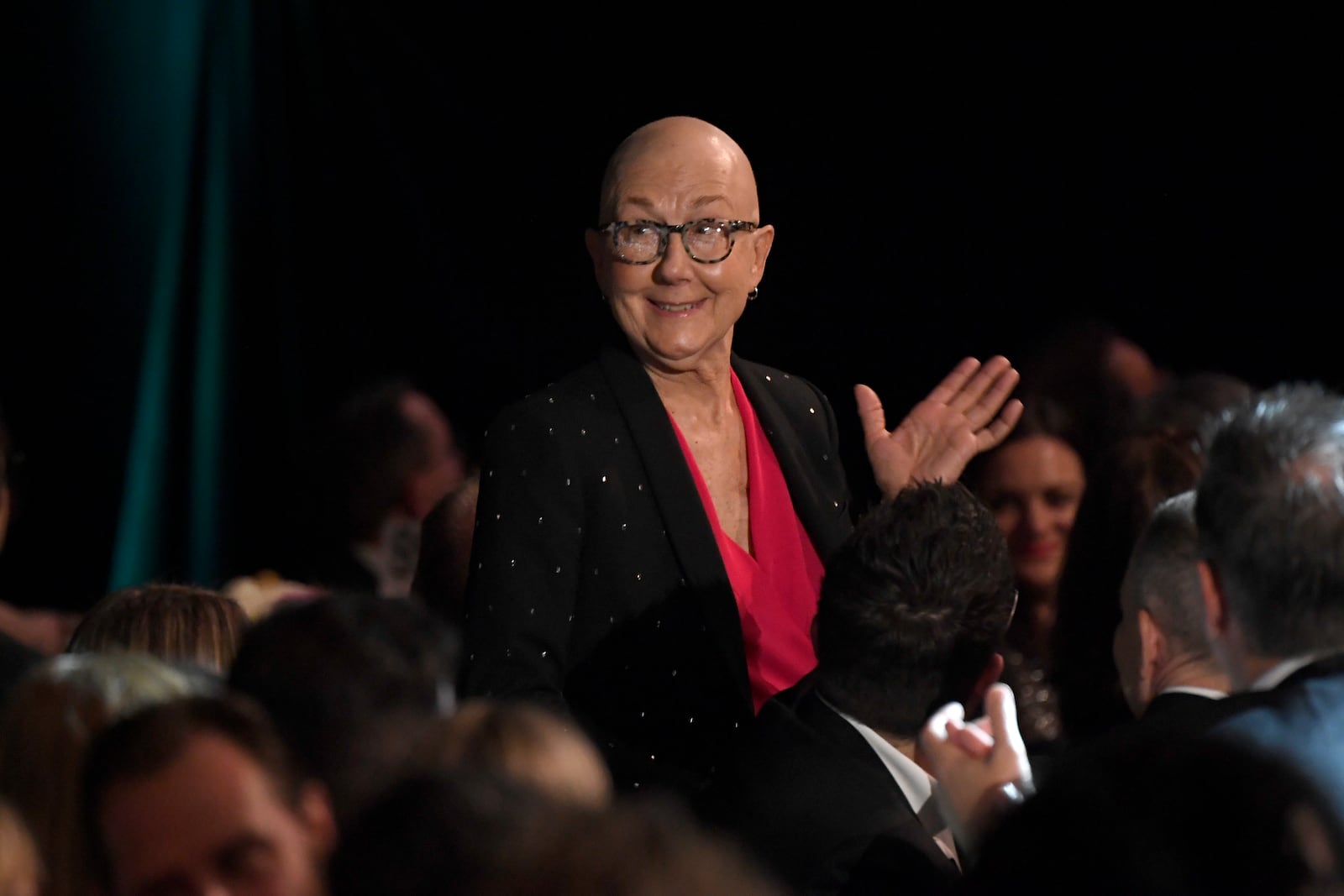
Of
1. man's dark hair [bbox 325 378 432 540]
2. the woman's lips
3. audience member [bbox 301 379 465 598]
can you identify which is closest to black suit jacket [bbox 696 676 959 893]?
the woman's lips

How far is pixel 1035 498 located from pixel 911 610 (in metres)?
1.60

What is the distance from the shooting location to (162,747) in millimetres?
1293

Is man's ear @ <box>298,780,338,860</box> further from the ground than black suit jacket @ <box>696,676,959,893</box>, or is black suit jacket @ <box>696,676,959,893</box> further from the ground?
man's ear @ <box>298,780,338,860</box>

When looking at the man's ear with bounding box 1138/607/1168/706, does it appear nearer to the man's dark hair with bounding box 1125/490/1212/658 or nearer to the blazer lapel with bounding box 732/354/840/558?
the man's dark hair with bounding box 1125/490/1212/658

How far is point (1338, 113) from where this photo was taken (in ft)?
13.1

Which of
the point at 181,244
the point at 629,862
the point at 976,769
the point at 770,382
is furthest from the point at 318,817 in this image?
the point at 181,244

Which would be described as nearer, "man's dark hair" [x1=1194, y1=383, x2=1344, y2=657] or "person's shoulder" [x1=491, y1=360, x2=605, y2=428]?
"man's dark hair" [x1=1194, y1=383, x2=1344, y2=657]

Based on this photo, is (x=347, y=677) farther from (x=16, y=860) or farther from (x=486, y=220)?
(x=486, y=220)

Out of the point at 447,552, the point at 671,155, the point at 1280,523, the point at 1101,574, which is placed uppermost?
the point at 671,155

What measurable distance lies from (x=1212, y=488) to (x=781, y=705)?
0.60 metres

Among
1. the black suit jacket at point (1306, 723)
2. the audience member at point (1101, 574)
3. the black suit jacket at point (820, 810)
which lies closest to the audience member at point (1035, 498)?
the audience member at point (1101, 574)

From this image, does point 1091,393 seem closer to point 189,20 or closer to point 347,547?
point 347,547

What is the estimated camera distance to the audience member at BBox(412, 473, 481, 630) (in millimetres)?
3150

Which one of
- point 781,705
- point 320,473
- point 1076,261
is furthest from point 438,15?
point 781,705
